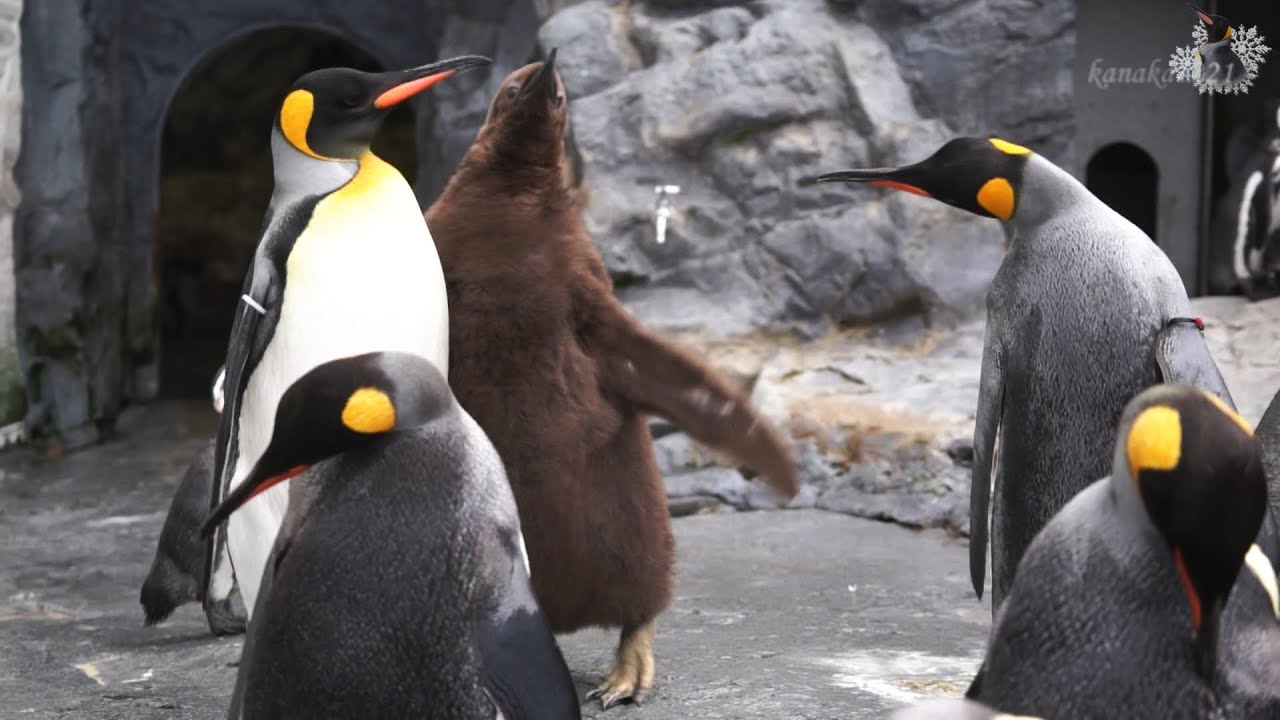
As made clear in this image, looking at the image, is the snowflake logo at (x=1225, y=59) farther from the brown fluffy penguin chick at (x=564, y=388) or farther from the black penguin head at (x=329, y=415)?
the black penguin head at (x=329, y=415)

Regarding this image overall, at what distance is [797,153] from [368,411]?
15.1 feet

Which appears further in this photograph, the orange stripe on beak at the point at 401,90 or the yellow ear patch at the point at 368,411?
the orange stripe on beak at the point at 401,90

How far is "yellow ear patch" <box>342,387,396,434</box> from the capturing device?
1.90 meters

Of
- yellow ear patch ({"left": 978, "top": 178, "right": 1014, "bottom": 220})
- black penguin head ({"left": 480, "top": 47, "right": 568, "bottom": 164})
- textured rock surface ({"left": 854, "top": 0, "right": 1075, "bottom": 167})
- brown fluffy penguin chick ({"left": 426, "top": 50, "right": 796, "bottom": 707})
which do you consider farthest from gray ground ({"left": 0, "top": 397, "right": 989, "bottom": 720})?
textured rock surface ({"left": 854, "top": 0, "right": 1075, "bottom": 167})

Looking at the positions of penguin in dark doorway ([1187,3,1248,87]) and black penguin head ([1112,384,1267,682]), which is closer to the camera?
black penguin head ([1112,384,1267,682])

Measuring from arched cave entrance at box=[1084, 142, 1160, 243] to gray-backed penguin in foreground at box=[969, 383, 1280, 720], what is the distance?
6110mm

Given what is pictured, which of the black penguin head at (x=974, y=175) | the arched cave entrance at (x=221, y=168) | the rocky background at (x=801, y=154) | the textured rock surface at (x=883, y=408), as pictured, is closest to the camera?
the black penguin head at (x=974, y=175)

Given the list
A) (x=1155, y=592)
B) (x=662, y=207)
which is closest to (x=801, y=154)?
(x=662, y=207)

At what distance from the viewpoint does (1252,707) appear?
1.71 meters

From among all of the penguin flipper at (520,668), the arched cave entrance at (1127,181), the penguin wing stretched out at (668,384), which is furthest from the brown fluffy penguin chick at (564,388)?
the arched cave entrance at (1127,181)

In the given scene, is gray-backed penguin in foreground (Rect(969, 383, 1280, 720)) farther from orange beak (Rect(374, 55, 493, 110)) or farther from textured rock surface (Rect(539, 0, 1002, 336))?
textured rock surface (Rect(539, 0, 1002, 336))

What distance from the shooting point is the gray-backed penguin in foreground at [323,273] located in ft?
9.52

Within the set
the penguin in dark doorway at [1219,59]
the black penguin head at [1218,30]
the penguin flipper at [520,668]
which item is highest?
the black penguin head at [1218,30]

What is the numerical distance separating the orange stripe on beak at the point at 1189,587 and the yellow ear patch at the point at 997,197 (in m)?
1.31
